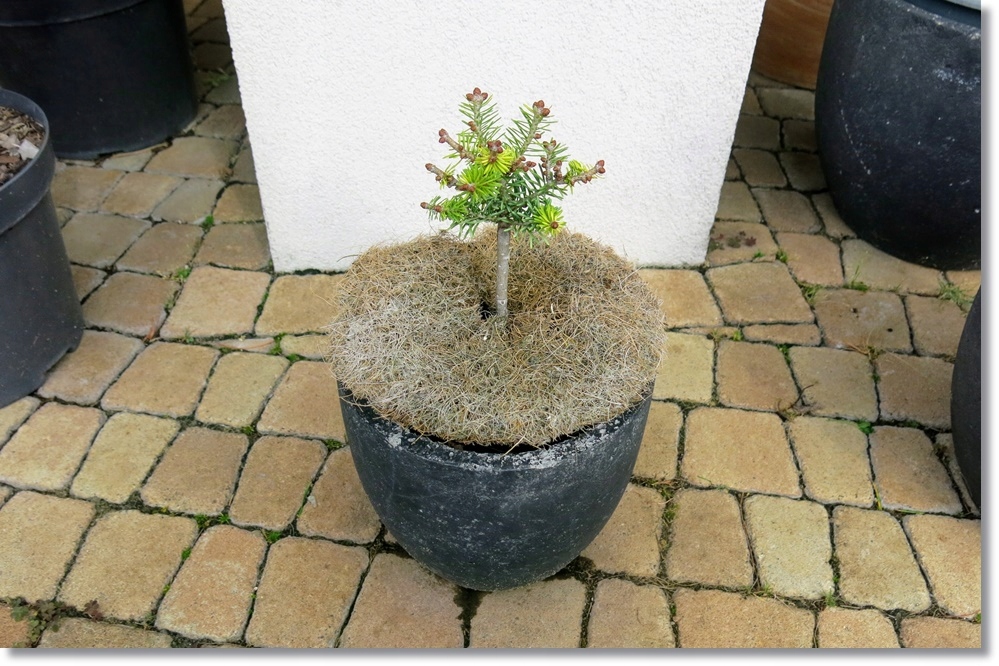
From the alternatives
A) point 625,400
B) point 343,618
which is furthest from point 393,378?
point 343,618

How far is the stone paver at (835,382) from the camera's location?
2.74 m

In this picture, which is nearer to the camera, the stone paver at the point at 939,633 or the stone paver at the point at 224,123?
the stone paver at the point at 939,633

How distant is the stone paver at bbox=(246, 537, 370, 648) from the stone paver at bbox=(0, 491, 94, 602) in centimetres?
55

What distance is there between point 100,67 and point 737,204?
2676 millimetres

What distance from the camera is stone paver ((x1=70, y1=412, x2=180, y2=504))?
97.2 inches

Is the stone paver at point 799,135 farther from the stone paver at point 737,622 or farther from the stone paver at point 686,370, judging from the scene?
the stone paver at point 737,622

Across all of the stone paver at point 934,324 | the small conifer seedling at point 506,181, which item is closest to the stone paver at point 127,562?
the small conifer seedling at point 506,181

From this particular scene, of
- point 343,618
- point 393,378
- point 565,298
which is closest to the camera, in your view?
point 393,378

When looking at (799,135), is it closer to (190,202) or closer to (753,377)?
(753,377)

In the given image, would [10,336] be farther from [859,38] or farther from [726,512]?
[859,38]

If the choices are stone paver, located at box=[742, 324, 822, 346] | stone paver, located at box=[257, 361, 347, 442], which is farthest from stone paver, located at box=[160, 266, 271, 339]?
stone paver, located at box=[742, 324, 822, 346]

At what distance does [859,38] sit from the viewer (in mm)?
2996

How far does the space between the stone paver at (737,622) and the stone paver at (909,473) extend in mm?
521

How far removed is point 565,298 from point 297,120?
4.38ft
